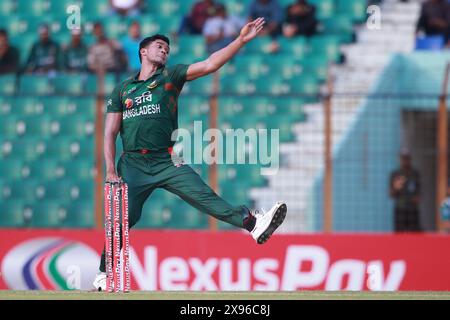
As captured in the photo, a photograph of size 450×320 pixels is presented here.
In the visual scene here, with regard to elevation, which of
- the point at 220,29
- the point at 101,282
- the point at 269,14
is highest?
the point at 269,14

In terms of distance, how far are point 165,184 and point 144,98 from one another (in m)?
0.80

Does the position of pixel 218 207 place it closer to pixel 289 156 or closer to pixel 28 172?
pixel 289 156

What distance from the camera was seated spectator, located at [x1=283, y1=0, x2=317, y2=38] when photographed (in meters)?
20.0

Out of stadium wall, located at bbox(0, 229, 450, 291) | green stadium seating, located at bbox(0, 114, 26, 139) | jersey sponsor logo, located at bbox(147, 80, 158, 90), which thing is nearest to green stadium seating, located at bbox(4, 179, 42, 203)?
green stadium seating, located at bbox(0, 114, 26, 139)

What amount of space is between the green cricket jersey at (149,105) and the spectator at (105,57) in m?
7.43

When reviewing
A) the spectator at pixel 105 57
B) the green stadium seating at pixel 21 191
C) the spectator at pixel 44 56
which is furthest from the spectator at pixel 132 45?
the green stadium seating at pixel 21 191

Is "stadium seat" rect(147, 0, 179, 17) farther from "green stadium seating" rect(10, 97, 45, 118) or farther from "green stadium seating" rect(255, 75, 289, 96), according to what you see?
"green stadium seating" rect(10, 97, 45, 118)

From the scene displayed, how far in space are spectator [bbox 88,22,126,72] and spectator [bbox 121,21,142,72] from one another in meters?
0.11

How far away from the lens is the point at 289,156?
17328 millimetres

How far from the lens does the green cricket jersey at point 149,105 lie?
454 inches

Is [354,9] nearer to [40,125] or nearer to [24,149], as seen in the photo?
[40,125]

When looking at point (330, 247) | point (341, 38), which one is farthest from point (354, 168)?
point (341, 38)

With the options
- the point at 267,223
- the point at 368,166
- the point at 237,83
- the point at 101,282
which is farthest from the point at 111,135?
the point at 237,83

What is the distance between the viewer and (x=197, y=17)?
66.7 feet
